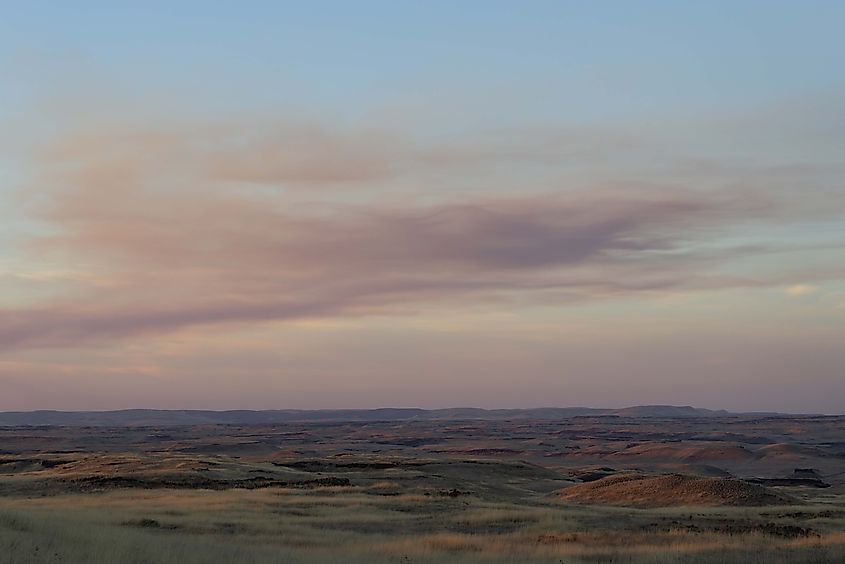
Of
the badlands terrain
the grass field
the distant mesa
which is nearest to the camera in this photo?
the grass field

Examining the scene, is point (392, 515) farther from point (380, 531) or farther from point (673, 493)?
point (673, 493)

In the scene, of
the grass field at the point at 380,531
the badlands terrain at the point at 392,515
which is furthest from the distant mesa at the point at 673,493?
the grass field at the point at 380,531

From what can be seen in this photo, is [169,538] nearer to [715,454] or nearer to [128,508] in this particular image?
[128,508]

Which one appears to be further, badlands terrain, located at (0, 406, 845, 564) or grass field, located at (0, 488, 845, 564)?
badlands terrain, located at (0, 406, 845, 564)

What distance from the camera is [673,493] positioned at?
50656mm

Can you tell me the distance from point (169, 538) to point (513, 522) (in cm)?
1544

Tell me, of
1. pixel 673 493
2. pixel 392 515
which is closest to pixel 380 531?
pixel 392 515

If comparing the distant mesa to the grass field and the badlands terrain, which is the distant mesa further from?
the grass field

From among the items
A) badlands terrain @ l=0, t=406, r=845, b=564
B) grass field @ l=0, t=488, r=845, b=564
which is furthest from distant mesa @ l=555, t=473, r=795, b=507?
grass field @ l=0, t=488, r=845, b=564

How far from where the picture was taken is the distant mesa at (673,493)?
47594mm

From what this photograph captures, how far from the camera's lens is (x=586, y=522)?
35.0m

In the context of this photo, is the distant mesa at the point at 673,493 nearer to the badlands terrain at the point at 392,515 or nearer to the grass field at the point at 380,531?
the badlands terrain at the point at 392,515

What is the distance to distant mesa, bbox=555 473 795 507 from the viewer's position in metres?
47.6

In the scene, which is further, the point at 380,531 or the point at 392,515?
the point at 392,515
